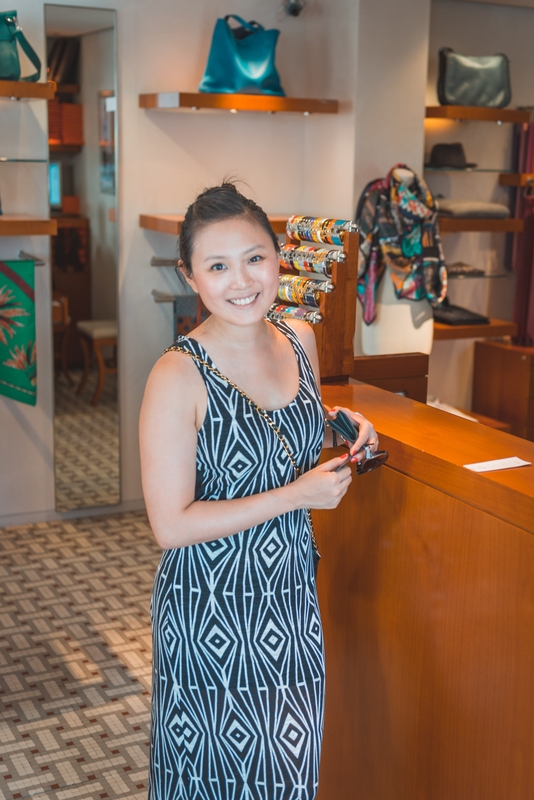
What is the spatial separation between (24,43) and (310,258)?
227cm

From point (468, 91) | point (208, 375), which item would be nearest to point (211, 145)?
point (468, 91)

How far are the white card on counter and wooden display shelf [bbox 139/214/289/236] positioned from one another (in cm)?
267

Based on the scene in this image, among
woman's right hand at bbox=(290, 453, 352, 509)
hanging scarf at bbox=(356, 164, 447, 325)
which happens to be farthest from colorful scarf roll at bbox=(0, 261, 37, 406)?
woman's right hand at bbox=(290, 453, 352, 509)

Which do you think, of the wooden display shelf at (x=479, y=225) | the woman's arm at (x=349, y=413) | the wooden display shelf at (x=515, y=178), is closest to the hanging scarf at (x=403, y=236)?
the wooden display shelf at (x=479, y=225)

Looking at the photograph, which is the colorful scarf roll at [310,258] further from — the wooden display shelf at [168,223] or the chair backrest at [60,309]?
the chair backrest at [60,309]

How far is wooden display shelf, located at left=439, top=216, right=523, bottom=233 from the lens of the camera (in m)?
5.12

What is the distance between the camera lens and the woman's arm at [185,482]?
1.66m

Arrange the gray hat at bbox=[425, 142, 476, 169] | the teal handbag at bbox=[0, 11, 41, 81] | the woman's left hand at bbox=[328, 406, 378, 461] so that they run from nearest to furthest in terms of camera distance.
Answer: the woman's left hand at bbox=[328, 406, 378, 461] < the teal handbag at bbox=[0, 11, 41, 81] < the gray hat at bbox=[425, 142, 476, 169]

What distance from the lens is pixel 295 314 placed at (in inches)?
108

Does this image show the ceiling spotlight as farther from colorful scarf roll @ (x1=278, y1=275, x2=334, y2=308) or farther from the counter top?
the counter top

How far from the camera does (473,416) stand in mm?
5492

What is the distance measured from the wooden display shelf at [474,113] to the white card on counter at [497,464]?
3.54 meters

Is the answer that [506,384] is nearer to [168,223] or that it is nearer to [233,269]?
[168,223]

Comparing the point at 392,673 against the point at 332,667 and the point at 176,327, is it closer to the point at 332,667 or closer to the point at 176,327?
the point at 332,667
